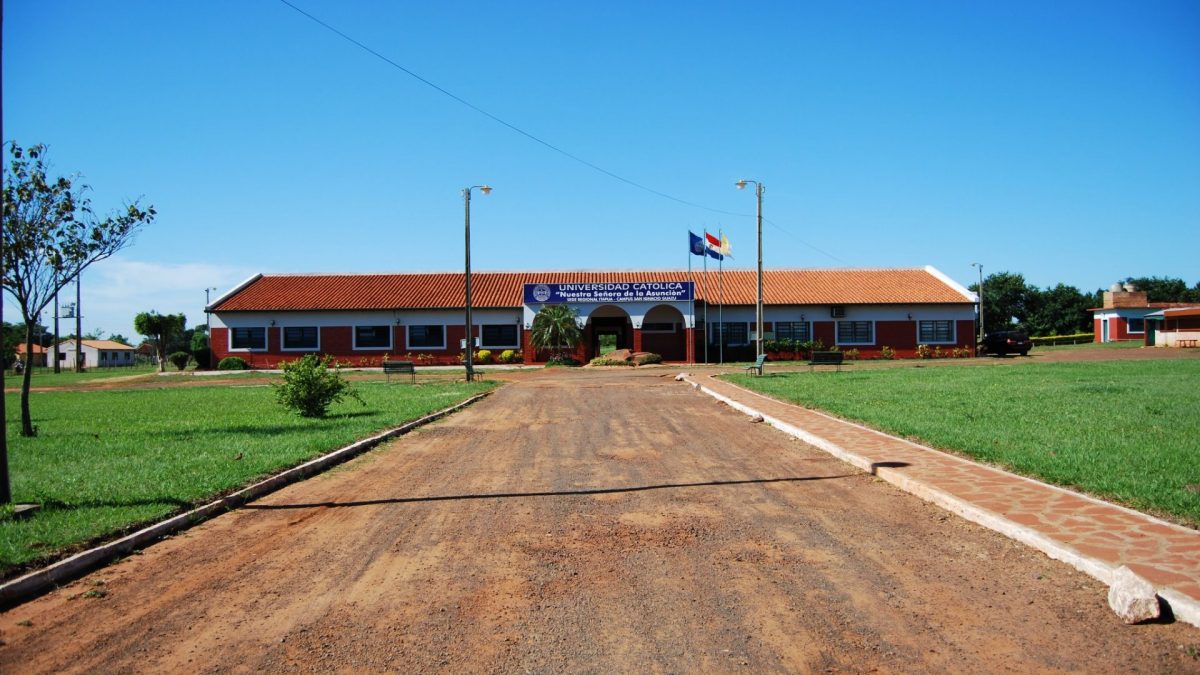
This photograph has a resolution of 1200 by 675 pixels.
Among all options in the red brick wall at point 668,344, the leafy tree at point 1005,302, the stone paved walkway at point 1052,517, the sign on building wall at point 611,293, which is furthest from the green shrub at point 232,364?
the leafy tree at point 1005,302

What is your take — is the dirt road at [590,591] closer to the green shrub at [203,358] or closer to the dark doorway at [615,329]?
the dark doorway at [615,329]

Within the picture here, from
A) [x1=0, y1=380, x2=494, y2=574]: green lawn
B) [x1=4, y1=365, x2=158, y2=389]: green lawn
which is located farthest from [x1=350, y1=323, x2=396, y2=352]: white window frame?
[x1=0, y1=380, x2=494, y2=574]: green lawn

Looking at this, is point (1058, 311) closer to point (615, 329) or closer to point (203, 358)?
point (615, 329)

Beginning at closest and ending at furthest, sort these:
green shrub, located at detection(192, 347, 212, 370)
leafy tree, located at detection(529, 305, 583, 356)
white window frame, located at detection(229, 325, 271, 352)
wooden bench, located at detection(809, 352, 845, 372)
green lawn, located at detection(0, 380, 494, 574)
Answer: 1. green lawn, located at detection(0, 380, 494, 574)
2. wooden bench, located at detection(809, 352, 845, 372)
3. leafy tree, located at detection(529, 305, 583, 356)
4. green shrub, located at detection(192, 347, 212, 370)
5. white window frame, located at detection(229, 325, 271, 352)

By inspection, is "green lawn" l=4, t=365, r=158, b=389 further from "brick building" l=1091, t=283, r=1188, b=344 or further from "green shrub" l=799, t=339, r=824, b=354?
"brick building" l=1091, t=283, r=1188, b=344

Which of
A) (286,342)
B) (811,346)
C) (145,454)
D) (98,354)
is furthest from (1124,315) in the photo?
(98,354)

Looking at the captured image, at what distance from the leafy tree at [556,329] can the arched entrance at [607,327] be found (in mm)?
1935

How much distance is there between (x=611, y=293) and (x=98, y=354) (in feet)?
279

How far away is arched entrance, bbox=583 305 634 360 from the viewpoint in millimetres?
46375

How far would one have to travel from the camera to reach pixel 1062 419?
13.1 m

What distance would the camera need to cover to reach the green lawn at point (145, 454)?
699 centimetres

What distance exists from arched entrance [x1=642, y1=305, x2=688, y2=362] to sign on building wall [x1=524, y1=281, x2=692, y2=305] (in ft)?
7.96

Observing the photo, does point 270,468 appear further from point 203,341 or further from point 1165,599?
point 203,341

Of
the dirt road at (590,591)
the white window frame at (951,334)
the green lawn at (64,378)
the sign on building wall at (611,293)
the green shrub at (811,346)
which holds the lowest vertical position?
the green lawn at (64,378)
